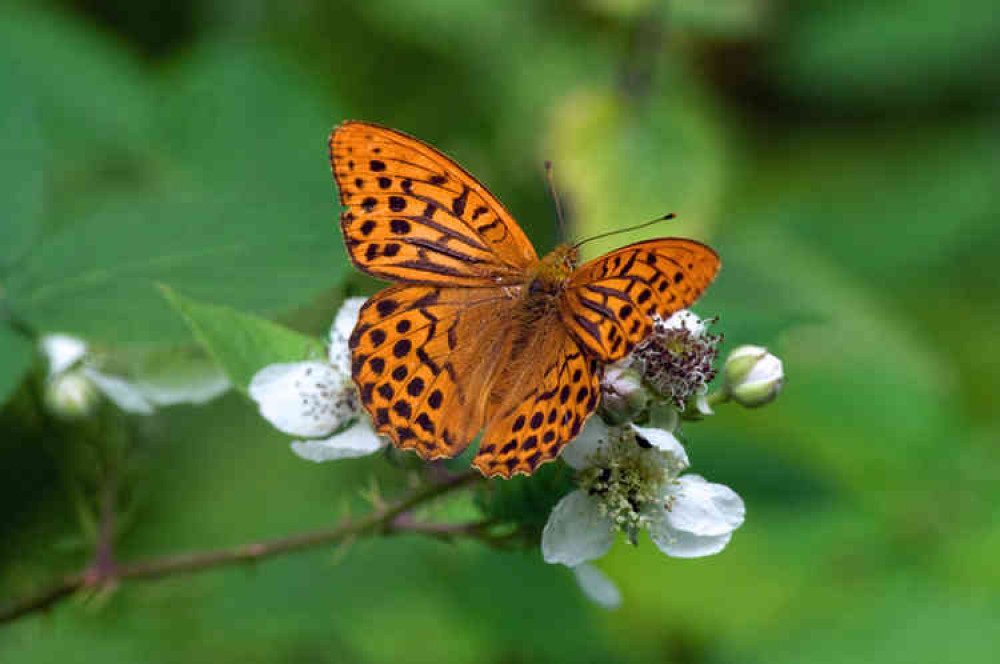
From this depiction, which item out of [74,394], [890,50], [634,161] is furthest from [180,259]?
[890,50]

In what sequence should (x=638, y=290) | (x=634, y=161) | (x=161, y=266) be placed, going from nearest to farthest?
(x=638, y=290), (x=161, y=266), (x=634, y=161)

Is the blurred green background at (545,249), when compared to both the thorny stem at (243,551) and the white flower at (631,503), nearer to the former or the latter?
the thorny stem at (243,551)

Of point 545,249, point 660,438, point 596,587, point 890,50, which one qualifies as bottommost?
point 596,587

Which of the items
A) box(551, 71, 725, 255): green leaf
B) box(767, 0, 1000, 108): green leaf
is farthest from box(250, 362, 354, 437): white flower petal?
box(767, 0, 1000, 108): green leaf

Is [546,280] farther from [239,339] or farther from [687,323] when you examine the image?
[239,339]

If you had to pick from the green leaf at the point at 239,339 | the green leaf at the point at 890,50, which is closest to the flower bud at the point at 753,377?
the green leaf at the point at 239,339

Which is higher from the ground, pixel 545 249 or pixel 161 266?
pixel 545 249

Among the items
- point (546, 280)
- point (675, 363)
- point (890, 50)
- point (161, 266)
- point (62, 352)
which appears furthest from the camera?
point (890, 50)
